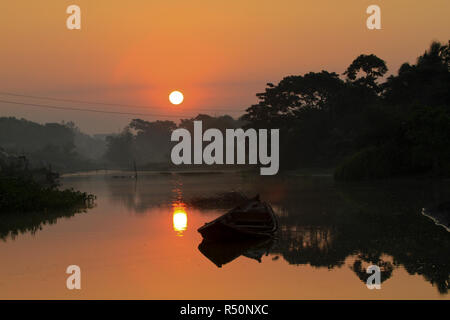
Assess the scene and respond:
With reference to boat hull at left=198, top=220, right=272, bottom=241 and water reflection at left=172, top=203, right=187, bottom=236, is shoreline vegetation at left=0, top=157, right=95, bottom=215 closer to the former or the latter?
water reflection at left=172, top=203, right=187, bottom=236

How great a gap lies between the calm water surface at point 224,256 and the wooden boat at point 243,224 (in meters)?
0.58

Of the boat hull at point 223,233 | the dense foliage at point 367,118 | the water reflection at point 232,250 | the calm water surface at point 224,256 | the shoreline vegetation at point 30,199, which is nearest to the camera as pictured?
the calm water surface at point 224,256

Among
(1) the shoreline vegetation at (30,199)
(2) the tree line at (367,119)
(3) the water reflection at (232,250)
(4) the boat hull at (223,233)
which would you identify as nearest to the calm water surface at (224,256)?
(3) the water reflection at (232,250)

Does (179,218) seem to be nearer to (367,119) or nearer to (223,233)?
(223,233)

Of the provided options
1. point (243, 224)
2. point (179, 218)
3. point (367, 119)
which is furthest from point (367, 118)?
point (243, 224)

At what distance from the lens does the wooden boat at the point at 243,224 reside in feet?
79.9

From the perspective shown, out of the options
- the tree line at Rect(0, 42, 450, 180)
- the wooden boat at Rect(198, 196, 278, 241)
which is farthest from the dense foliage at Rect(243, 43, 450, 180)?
the wooden boat at Rect(198, 196, 278, 241)

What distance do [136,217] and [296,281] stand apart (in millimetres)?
20378

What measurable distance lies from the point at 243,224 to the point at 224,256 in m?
4.31

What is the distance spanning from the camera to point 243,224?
2645 cm

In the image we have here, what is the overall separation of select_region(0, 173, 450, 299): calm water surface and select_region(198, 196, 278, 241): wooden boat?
0.58 metres

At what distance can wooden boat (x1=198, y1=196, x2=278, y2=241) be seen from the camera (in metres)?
24.4

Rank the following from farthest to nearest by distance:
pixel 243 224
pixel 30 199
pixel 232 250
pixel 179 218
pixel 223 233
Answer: pixel 30 199, pixel 179 218, pixel 243 224, pixel 223 233, pixel 232 250

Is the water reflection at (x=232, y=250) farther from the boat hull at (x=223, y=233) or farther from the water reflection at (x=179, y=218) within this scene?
the water reflection at (x=179, y=218)
